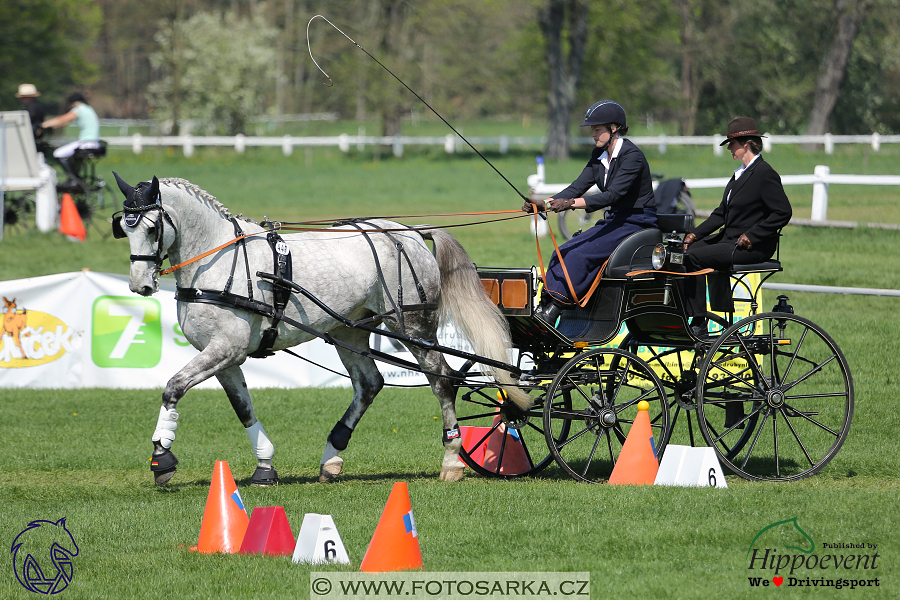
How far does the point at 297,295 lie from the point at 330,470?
1332 millimetres

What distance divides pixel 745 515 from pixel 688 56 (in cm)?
4082

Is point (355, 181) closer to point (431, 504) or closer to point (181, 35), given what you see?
point (181, 35)

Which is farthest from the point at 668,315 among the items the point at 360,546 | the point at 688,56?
the point at 688,56

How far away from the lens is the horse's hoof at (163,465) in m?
6.25

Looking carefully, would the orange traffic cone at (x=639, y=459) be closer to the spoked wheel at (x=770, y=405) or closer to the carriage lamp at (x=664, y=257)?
the spoked wheel at (x=770, y=405)

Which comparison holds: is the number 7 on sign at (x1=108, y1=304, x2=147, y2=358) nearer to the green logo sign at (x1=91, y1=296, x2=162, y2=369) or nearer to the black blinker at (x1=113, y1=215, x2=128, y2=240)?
the green logo sign at (x1=91, y1=296, x2=162, y2=369)

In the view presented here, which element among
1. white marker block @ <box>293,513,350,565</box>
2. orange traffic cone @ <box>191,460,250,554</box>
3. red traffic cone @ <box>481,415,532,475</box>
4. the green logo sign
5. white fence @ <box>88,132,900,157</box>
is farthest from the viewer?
white fence @ <box>88,132,900,157</box>

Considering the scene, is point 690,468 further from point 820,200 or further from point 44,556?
point 820,200

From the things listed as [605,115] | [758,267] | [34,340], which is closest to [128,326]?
[34,340]

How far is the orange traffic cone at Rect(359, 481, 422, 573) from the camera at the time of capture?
4.69 metres

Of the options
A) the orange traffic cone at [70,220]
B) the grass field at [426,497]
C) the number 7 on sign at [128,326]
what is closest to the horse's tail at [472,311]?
the grass field at [426,497]

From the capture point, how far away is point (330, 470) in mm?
7004

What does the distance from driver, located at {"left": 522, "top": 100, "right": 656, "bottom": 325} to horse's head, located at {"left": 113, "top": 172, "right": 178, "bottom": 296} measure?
2.47 metres

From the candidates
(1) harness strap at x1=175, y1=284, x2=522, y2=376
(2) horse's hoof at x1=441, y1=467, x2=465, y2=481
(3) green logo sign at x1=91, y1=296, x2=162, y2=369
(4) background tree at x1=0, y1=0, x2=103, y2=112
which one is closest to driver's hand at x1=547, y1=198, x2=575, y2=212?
(1) harness strap at x1=175, y1=284, x2=522, y2=376
